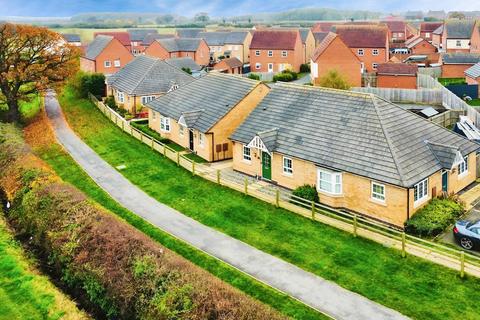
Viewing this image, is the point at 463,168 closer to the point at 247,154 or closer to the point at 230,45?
the point at 247,154

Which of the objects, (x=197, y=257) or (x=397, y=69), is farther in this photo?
(x=397, y=69)

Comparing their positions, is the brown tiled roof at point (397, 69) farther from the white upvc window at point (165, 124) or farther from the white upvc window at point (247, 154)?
the white upvc window at point (247, 154)

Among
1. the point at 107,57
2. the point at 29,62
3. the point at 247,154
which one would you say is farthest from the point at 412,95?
the point at 107,57

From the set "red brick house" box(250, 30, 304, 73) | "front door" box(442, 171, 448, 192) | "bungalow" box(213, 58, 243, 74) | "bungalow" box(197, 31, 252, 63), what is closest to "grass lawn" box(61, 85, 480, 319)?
"front door" box(442, 171, 448, 192)

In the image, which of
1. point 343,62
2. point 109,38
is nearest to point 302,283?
point 343,62

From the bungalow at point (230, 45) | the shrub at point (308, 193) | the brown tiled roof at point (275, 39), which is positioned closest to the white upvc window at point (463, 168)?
the shrub at point (308, 193)

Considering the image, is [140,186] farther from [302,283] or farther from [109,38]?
[109,38]

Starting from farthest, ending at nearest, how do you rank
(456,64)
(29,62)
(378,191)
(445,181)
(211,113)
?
1. (456,64)
2. (29,62)
3. (211,113)
4. (445,181)
5. (378,191)
